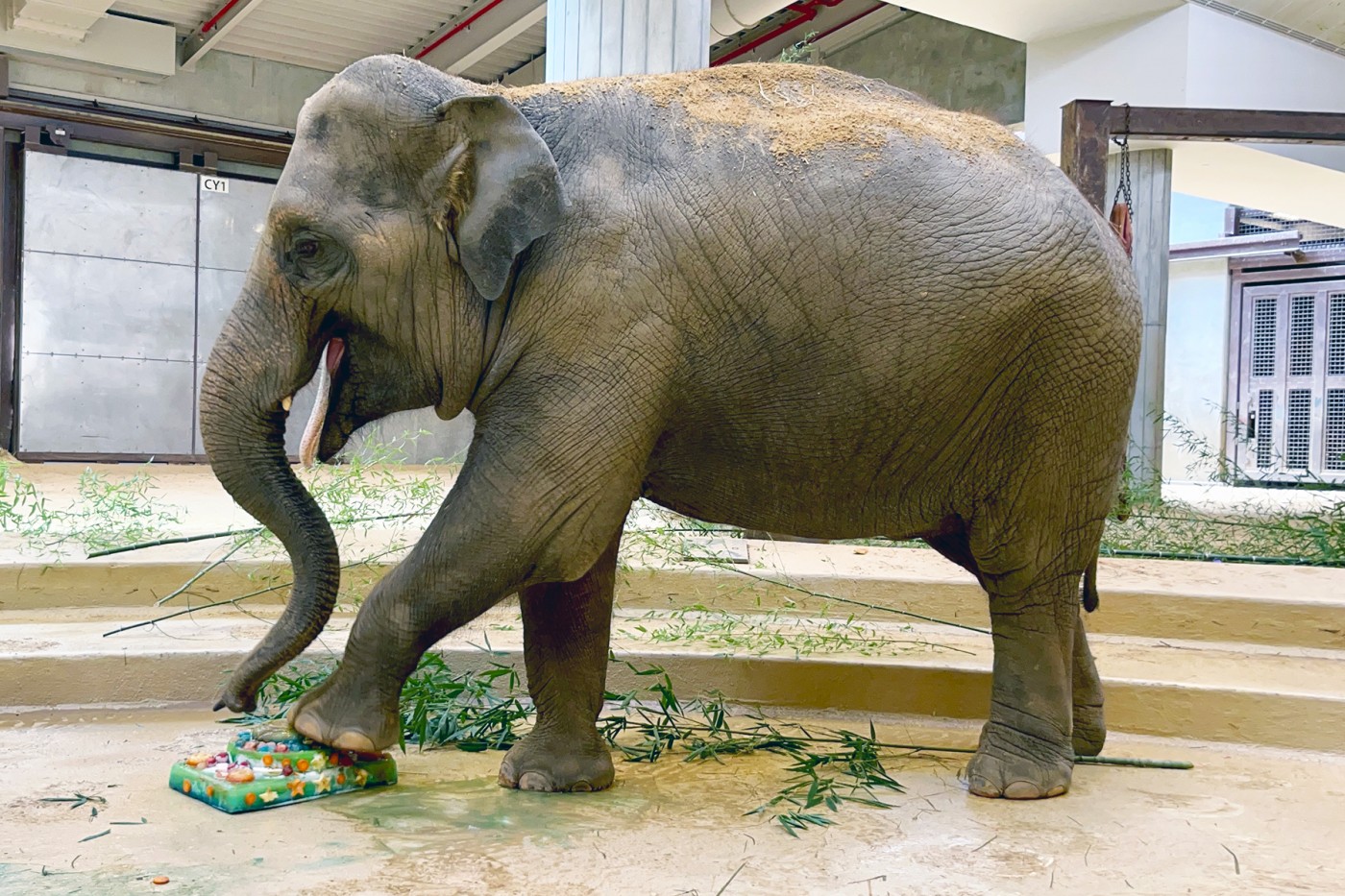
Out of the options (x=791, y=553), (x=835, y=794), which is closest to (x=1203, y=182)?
(x=791, y=553)

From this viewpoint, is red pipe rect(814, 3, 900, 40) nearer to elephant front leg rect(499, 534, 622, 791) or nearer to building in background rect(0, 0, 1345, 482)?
building in background rect(0, 0, 1345, 482)

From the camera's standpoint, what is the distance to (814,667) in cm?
447

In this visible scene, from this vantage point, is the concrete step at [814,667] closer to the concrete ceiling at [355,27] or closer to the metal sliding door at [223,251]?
the concrete ceiling at [355,27]

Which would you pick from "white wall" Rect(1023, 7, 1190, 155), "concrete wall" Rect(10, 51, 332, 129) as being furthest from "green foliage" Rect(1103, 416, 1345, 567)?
"concrete wall" Rect(10, 51, 332, 129)

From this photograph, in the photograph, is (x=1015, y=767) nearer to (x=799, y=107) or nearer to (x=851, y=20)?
(x=799, y=107)

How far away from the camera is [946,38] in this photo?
1308cm

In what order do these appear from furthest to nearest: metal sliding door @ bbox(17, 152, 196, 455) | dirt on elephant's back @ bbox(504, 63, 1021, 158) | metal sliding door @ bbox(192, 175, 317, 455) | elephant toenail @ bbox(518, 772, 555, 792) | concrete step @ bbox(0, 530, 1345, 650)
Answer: metal sliding door @ bbox(192, 175, 317, 455) < metal sliding door @ bbox(17, 152, 196, 455) < concrete step @ bbox(0, 530, 1345, 650) < elephant toenail @ bbox(518, 772, 555, 792) < dirt on elephant's back @ bbox(504, 63, 1021, 158)

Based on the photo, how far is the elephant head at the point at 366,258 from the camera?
2.92 meters

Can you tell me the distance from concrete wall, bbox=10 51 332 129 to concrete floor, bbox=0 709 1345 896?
11.9 m

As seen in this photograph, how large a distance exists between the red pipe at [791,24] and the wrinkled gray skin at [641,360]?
31.6 ft

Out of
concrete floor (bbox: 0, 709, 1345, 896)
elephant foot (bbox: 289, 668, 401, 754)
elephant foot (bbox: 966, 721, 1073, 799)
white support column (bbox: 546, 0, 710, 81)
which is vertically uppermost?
white support column (bbox: 546, 0, 710, 81)

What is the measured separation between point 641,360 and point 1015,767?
4.89ft

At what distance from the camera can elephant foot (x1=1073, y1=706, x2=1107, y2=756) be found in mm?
3834

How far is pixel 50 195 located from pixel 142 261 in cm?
108
